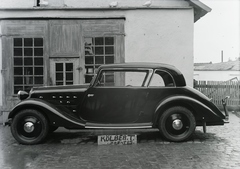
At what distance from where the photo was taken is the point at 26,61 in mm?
9203

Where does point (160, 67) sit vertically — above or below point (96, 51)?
below

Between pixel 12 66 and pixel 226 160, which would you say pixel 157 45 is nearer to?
pixel 12 66

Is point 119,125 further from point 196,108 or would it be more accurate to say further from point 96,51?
point 96,51

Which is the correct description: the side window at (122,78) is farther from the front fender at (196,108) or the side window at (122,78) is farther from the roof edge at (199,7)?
the front fender at (196,108)

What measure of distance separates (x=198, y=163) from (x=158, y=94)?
182cm

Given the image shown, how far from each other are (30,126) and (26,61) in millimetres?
3893

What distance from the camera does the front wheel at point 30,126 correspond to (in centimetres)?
581

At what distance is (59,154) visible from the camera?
16.7 feet

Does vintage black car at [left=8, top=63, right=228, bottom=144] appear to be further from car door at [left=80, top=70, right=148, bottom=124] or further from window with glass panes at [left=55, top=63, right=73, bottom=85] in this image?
window with glass panes at [left=55, top=63, right=73, bottom=85]

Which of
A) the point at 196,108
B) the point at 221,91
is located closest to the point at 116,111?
the point at 196,108

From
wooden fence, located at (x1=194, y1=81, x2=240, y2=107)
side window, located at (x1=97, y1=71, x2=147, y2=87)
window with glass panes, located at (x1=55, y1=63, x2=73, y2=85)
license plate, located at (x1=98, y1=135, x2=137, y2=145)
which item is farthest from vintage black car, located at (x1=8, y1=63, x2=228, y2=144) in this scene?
wooden fence, located at (x1=194, y1=81, x2=240, y2=107)

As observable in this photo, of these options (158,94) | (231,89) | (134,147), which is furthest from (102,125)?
(231,89)

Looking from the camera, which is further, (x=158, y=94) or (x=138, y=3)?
(x=138, y=3)

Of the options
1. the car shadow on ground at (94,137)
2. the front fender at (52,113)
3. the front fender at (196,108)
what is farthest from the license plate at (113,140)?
the front fender at (196,108)
